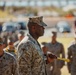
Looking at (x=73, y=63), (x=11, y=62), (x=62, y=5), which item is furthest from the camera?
(x=62, y=5)

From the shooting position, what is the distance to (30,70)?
6.05 metres

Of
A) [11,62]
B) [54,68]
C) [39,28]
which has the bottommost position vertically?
[54,68]

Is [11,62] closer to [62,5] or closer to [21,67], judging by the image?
[21,67]

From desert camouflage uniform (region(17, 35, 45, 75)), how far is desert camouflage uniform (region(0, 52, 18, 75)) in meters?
1.47

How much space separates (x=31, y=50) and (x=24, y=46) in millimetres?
113

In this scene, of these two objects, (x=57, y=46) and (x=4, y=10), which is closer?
(x=57, y=46)

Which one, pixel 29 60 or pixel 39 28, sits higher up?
pixel 39 28

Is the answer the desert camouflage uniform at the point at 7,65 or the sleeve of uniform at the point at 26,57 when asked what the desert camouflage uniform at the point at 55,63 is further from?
the sleeve of uniform at the point at 26,57

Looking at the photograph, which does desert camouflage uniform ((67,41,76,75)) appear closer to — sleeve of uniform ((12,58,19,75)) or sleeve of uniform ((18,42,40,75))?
sleeve of uniform ((12,58,19,75))

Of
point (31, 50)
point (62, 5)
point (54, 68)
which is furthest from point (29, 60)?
point (62, 5)

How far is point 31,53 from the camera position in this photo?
19.8ft

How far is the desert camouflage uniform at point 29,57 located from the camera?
601cm

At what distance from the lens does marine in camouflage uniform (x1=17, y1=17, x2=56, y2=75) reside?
6016 millimetres

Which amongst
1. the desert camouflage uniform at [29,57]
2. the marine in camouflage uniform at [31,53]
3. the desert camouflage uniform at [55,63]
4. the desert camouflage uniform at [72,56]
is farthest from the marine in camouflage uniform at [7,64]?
the desert camouflage uniform at [55,63]
